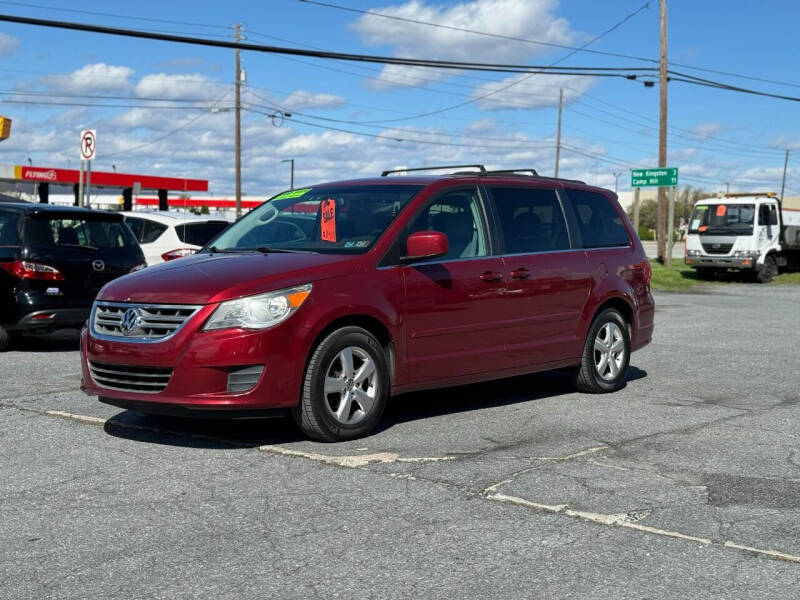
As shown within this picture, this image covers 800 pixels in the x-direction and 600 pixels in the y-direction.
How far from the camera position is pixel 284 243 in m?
7.34

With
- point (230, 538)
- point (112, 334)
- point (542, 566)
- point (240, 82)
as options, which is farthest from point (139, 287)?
point (240, 82)

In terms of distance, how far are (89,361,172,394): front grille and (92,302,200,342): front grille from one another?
19 centimetres

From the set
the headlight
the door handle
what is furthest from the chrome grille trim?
the door handle

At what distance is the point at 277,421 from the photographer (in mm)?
7285

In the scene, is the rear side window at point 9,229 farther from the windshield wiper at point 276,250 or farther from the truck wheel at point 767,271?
the truck wheel at point 767,271

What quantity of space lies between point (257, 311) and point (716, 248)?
27463 mm

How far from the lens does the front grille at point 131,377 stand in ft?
20.5

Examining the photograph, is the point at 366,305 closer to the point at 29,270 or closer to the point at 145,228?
the point at 29,270

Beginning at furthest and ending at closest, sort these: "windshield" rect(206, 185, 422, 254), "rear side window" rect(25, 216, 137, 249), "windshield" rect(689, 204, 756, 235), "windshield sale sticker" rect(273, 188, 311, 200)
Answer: "windshield" rect(689, 204, 756, 235) → "rear side window" rect(25, 216, 137, 249) → "windshield sale sticker" rect(273, 188, 311, 200) → "windshield" rect(206, 185, 422, 254)

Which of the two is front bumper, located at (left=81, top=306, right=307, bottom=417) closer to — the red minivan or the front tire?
the red minivan

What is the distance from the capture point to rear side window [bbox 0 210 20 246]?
A: 11055 millimetres

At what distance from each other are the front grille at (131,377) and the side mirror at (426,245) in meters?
1.80

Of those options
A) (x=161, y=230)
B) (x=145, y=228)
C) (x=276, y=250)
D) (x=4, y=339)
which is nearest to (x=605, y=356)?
(x=276, y=250)

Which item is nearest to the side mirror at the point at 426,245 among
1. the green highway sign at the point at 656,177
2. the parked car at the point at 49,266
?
the parked car at the point at 49,266
